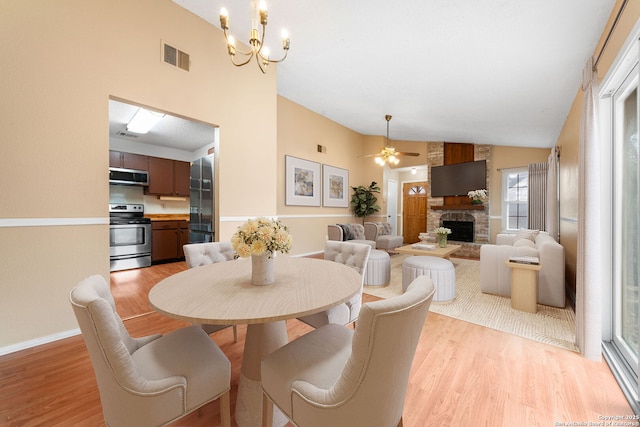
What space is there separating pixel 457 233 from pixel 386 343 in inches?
263

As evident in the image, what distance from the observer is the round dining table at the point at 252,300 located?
0.93 meters

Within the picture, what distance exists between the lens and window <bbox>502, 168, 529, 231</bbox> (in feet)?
19.6

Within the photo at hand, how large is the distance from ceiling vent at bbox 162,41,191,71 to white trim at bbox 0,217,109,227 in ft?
5.64

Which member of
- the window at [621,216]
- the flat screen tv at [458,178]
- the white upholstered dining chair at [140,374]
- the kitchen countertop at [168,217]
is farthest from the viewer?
the flat screen tv at [458,178]

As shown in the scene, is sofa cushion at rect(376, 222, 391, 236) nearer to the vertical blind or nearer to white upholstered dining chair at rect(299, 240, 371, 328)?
the vertical blind

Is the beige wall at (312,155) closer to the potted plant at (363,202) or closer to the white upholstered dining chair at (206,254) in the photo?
the potted plant at (363,202)

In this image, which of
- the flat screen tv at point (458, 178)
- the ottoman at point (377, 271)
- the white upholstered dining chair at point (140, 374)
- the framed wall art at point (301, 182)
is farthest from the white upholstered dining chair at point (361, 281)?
the flat screen tv at point (458, 178)

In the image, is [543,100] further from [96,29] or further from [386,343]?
[96,29]

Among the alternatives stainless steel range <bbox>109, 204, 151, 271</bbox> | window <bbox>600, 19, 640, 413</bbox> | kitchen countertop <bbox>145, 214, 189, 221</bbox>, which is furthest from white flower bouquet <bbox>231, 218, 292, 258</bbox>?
kitchen countertop <bbox>145, 214, 189, 221</bbox>

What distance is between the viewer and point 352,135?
6801 millimetres

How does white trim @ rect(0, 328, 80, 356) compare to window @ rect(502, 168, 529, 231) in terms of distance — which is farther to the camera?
window @ rect(502, 168, 529, 231)

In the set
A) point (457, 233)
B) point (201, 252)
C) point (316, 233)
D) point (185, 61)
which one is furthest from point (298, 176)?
point (457, 233)

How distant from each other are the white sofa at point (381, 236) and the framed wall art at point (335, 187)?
918mm

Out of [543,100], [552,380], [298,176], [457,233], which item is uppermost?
[543,100]
